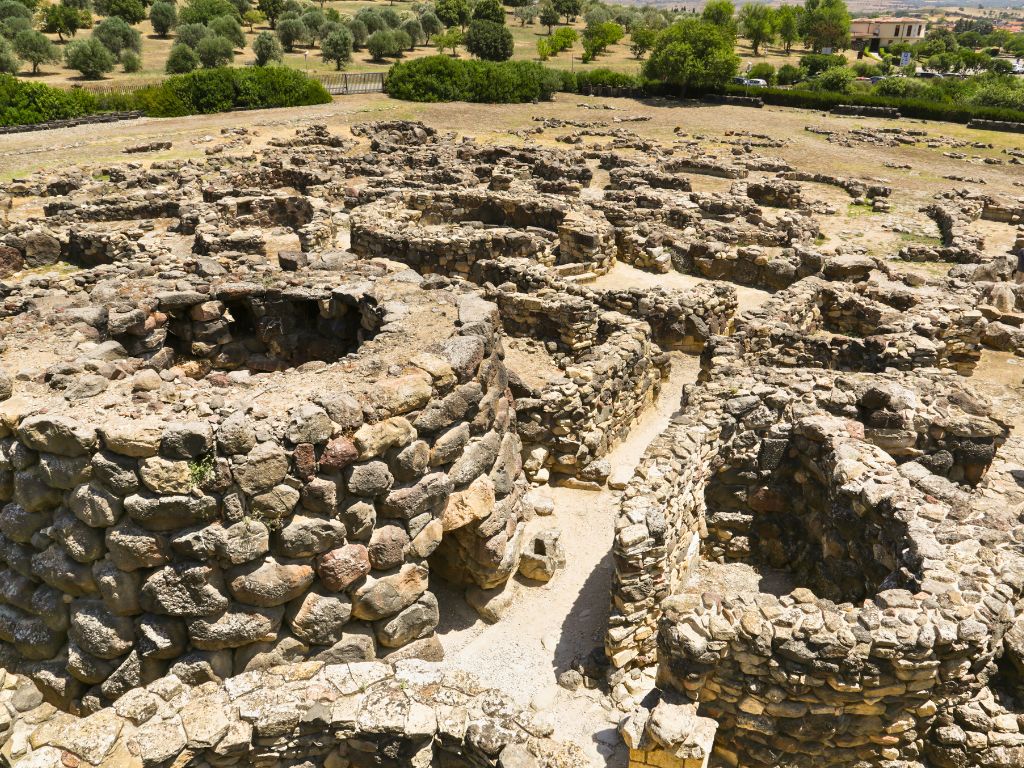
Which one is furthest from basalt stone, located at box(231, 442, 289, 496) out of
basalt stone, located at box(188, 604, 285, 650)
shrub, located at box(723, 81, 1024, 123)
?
shrub, located at box(723, 81, 1024, 123)

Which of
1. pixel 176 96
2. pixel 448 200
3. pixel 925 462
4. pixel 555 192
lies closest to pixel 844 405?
pixel 925 462

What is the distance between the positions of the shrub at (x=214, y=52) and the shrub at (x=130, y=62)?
22.1 feet

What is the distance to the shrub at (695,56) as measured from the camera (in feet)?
218

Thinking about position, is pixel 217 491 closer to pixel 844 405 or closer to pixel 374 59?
pixel 844 405

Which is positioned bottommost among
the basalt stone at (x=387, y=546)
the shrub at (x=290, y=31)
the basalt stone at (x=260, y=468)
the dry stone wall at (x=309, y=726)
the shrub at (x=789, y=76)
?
the dry stone wall at (x=309, y=726)

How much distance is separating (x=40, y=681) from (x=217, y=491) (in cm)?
365

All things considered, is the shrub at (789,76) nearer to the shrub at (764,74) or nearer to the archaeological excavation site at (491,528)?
the shrub at (764,74)

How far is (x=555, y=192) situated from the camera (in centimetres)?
3388

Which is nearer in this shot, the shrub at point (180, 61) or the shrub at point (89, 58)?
the shrub at point (89, 58)

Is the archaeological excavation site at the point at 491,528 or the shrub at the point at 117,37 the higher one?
the shrub at the point at 117,37

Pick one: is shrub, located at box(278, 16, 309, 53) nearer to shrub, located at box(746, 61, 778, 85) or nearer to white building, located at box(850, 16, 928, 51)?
shrub, located at box(746, 61, 778, 85)

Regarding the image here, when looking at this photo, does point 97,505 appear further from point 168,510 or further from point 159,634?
point 159,634

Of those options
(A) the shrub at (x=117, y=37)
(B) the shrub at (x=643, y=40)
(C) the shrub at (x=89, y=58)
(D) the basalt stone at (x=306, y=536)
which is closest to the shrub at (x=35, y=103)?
(C) the shrub at (x=89, y=58)

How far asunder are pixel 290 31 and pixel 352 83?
27.8 meters
